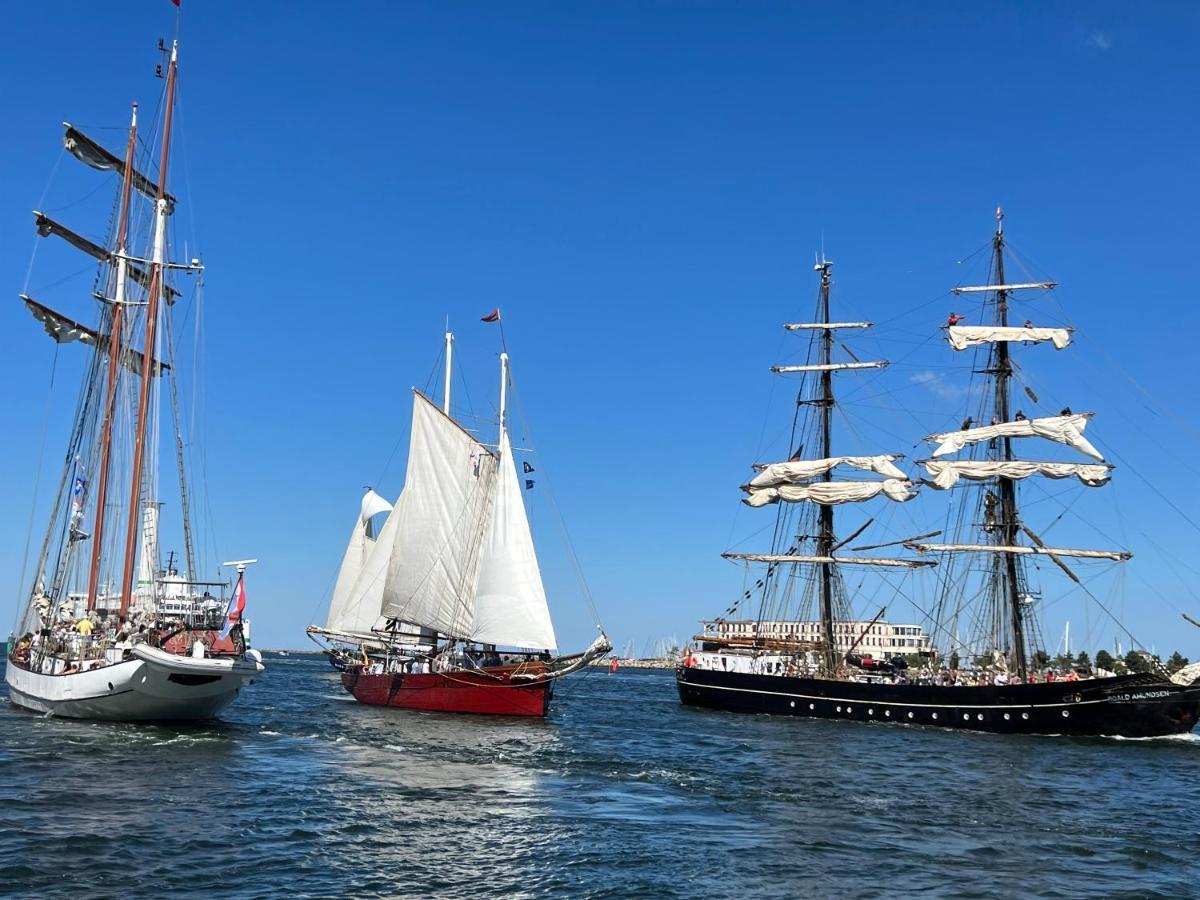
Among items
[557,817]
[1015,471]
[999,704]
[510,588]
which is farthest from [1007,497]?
[557,817]

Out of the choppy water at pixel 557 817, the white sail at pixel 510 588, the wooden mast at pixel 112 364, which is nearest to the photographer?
the choppy water at pixel 557 817

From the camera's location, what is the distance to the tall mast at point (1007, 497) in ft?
219

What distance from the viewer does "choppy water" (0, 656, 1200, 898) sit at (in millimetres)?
19719

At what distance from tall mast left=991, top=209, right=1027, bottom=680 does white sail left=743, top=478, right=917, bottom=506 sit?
9.37 metres

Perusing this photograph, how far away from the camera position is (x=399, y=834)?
2344 cm

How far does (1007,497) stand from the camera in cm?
7150

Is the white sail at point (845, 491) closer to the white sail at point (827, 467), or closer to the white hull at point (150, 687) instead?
the white sail at point (827, 467)

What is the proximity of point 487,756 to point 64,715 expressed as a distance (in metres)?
18.3

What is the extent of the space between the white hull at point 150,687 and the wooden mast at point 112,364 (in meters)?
5.54

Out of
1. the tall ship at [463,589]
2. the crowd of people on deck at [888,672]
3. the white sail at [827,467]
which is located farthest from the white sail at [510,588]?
the white sail at [827,467]

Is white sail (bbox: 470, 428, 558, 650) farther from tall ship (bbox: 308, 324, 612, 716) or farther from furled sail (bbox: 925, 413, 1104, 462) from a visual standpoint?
furled sail (bbox: 925, 413, 1104, 462)

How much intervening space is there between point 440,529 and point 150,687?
25.6 meters

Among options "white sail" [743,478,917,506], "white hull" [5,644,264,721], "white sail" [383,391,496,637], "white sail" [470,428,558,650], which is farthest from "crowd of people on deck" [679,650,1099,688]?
"white hull" [5,644,264,721]

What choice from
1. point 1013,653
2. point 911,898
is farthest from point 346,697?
point 911,898
